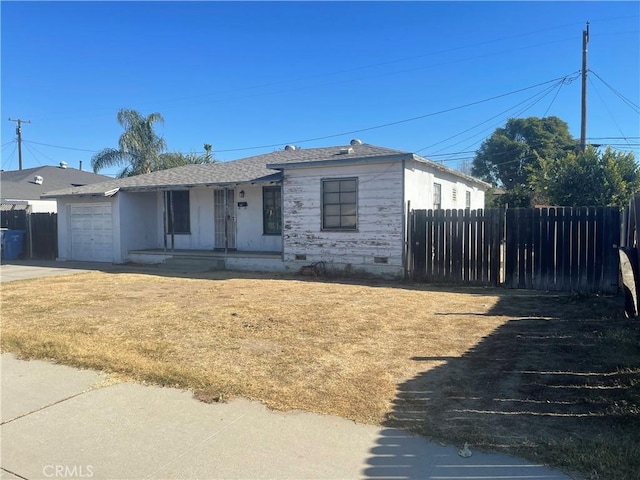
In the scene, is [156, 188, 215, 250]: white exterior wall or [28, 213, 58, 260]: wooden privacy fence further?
[28, 213, 58, 260]: wooden privacy fence

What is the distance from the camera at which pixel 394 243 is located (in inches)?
493

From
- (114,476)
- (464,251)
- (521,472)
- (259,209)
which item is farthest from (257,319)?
(259,209)

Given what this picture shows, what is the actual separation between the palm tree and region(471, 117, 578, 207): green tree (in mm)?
29393

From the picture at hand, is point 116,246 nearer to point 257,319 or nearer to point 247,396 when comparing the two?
point 257,319

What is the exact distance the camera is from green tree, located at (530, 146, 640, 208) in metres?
17.6

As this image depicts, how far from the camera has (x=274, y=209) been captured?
16.2 meters

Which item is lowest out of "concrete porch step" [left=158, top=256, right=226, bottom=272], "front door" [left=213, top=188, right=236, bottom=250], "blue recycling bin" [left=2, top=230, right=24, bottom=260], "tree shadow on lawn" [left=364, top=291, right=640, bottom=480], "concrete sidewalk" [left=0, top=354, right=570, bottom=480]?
"concrete sidewalk" [left=0, top=354, right=570, bottom=480]

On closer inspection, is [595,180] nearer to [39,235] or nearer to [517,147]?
[39,235]

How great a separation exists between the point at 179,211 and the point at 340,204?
7.72 meters

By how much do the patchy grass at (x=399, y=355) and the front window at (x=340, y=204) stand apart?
11.8ft

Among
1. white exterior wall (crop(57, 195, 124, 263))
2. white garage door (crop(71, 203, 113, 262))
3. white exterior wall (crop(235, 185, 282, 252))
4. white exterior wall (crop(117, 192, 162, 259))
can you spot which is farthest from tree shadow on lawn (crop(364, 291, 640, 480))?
white exterior wall (crop(57, 195, 124, 263))

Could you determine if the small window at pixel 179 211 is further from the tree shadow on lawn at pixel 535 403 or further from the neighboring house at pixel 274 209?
the tree shadow on lawn at pixel 535 403

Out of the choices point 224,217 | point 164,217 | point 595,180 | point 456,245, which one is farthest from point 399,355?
point 595,180

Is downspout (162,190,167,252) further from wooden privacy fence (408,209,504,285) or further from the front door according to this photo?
wooden privacy fence (408,209,504,285)
